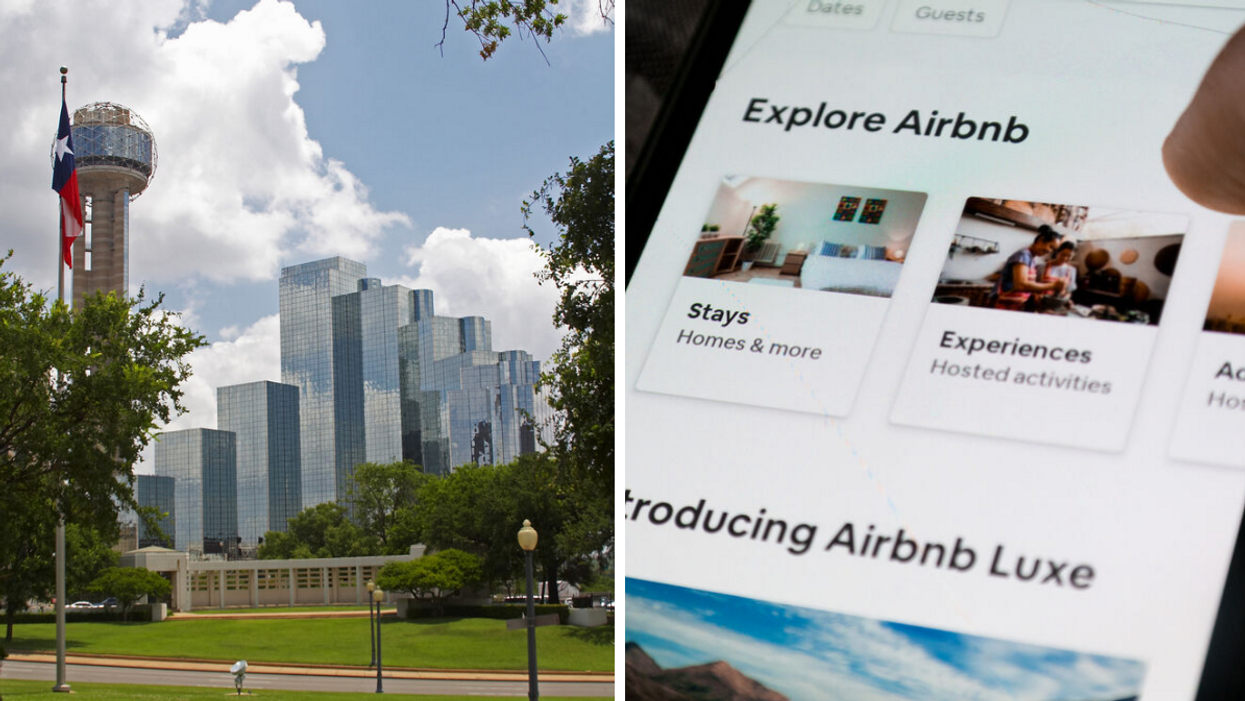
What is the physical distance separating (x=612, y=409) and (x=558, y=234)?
0.46 m

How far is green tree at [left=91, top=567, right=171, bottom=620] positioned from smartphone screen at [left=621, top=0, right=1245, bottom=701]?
1.52 m

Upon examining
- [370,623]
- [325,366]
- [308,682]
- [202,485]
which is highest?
[325,366]

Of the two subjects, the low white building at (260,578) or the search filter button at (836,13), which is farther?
the low white building at (260,578)

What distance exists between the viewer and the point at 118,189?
1.98 metres

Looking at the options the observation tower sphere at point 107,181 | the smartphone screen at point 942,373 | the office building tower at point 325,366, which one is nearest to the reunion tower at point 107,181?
the observation tower sphere at point 107,181

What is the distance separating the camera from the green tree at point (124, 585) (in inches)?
72.1

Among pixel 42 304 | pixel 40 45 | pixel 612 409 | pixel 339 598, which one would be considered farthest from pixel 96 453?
pixel 612 409

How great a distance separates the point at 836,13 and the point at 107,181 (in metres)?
1.74

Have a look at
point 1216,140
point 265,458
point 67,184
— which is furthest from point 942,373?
point 67,184

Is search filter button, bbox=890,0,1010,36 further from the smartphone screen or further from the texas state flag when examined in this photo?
the texas state flag

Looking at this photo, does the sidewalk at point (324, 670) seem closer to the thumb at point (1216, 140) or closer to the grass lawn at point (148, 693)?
the grass lawn at point (148, 693)

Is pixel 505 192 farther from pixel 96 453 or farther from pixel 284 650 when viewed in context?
pixel 284 650

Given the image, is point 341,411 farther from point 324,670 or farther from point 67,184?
point 67,184

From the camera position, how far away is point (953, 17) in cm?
96
